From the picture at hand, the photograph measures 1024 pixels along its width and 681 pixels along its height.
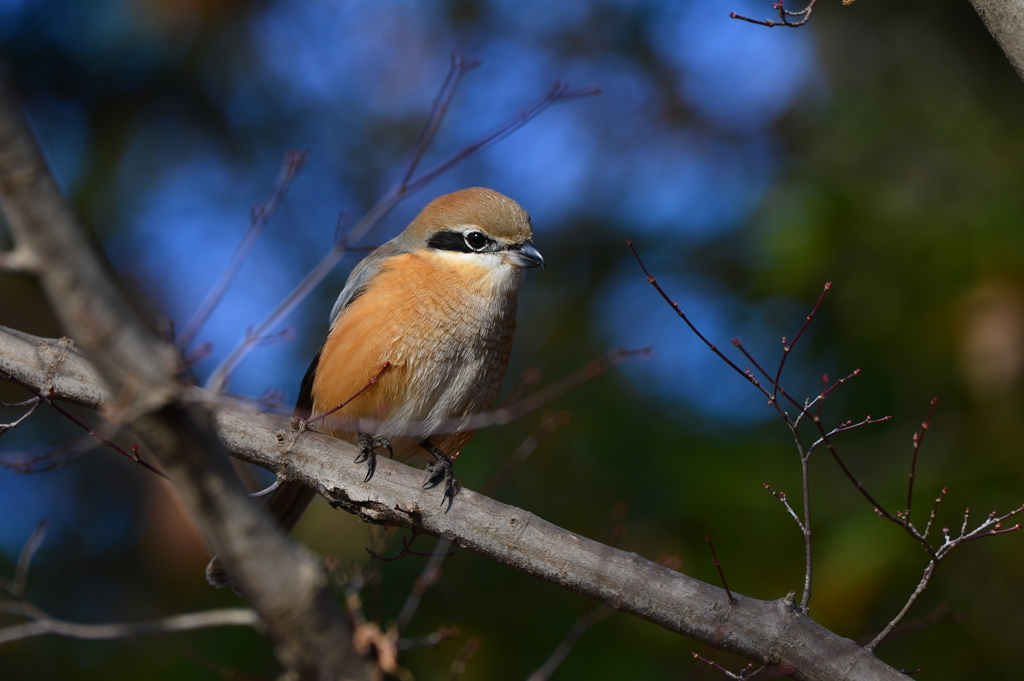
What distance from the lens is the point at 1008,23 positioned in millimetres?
2074

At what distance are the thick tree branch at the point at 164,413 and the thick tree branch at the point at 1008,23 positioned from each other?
2254 millimetres

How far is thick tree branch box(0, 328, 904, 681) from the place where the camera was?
226cm

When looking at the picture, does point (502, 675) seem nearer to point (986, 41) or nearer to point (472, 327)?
point (472, 327)

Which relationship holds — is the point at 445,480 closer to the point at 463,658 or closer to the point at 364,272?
the point at 463,658

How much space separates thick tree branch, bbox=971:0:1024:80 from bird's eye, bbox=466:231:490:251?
2295mm

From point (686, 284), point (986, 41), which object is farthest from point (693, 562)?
point (986, 41)

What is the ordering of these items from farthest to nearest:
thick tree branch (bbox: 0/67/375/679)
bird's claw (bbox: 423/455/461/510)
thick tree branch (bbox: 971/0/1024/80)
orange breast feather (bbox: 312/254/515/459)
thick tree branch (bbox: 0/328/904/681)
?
orange breast feather (bbox: 312/254/515/459), bird's claw (bbox: 423/455/461/510), thick tree branch (bbox: 0/328/904/681), thick tree branch (bbox: 971/0/1024/80), thick tree branch (bbox: 0/67/375/679)

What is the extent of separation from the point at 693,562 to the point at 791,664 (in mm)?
2124

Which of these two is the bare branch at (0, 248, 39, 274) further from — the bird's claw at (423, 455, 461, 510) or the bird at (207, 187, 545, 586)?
the bird at (207, 187, 545, 586)

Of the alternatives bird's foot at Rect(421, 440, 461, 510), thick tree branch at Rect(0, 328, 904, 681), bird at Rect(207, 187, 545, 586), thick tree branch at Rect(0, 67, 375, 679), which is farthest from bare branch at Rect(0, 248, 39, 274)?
bird at Rect(207, 187, 545, 586)

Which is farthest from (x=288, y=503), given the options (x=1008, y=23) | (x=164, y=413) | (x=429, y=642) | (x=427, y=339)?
(x=1008, y=23)

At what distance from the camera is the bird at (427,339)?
3.39m

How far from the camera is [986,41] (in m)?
6.00

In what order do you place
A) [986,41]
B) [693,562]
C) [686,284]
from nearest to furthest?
[693,562] → [986,41] → [686,284]
